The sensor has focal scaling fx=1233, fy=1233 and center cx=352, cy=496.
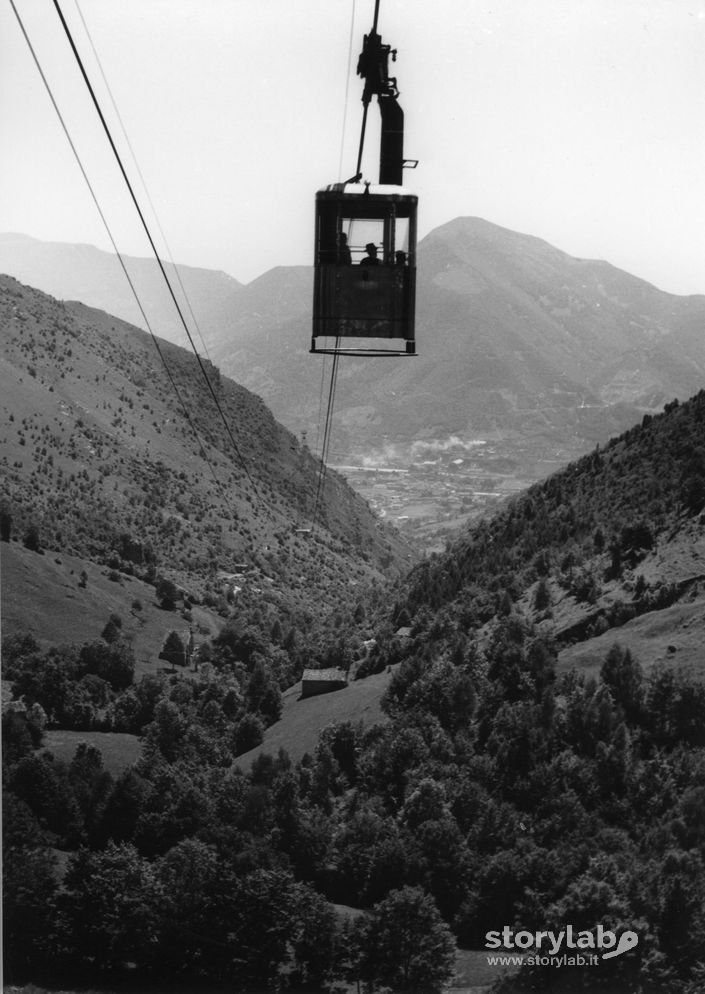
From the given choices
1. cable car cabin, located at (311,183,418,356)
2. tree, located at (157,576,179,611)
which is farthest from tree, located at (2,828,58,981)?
tree, located at (157,576,179,611)

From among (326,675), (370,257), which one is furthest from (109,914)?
(326,675)

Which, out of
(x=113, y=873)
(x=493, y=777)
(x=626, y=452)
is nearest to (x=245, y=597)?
(x=626, y=452)

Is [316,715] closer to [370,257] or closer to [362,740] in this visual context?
[362,740]

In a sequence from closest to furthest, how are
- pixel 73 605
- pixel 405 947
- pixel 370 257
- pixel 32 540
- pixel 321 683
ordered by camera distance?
pixel 370 257 → pixel 405 947 → pixel 321 683 → pixel 73 605 → pixel 32 540

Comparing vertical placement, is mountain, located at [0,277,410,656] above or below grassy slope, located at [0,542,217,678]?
above

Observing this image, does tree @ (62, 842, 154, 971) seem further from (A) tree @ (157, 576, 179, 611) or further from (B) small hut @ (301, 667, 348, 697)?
(A) tree @ (157, 576, 179, 611)

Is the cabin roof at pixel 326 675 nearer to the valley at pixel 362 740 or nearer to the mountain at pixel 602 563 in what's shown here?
the valley at pixel 362 740
